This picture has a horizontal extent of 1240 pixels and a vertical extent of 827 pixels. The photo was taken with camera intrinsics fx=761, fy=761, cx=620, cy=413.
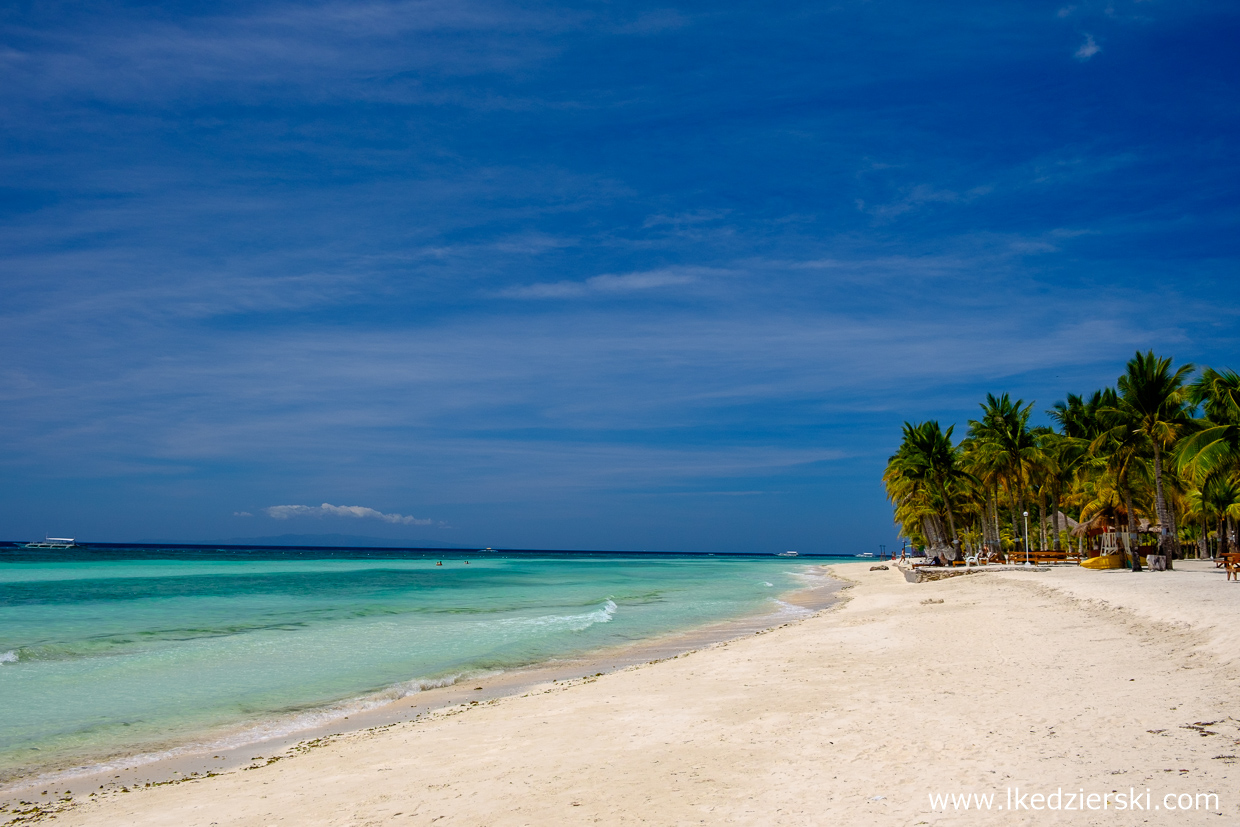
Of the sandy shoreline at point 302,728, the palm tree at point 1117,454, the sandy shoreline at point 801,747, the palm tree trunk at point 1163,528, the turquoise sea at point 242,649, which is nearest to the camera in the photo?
the sandy shoreline at point 801,747

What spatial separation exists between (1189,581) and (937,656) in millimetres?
12620

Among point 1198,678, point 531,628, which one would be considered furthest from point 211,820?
point 531,628

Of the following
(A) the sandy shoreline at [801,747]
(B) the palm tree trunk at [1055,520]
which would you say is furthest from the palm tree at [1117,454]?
(A) the sandy shoreline at [801,747]

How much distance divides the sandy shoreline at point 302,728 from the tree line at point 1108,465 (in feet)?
63.5

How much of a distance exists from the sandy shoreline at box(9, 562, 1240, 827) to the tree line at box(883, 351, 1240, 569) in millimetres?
17973

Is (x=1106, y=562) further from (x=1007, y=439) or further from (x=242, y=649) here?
(x=242, y=649)

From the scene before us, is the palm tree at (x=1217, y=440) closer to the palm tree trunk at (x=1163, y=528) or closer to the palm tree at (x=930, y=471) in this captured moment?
the palm tree trunk at (x=1163, y=528)

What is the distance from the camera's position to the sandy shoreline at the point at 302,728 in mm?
7875

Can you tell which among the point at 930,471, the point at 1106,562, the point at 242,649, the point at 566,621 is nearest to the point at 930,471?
the point at 930,471

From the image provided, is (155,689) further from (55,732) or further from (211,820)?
(211,820)

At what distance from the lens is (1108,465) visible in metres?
34.4

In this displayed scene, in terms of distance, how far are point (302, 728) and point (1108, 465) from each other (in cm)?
3588

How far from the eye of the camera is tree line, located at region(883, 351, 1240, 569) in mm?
25984

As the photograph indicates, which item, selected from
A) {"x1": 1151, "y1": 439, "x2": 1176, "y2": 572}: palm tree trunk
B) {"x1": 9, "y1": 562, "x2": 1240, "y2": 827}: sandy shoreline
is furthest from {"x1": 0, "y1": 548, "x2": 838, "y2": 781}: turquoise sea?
{"x1": 1151, "y1": 439, "x2": 1176, "y2": 572}: palm tree trunk
